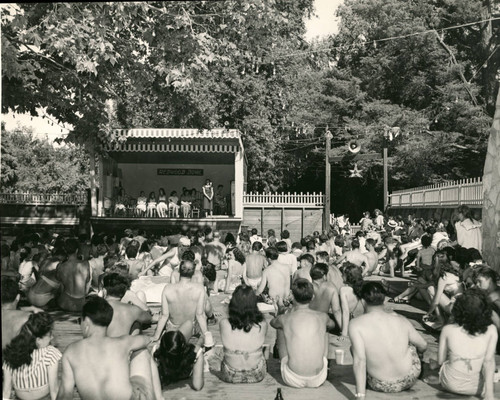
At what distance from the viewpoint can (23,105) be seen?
13.2m

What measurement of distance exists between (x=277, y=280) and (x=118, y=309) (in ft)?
12.1

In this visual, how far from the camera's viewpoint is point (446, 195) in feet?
72.7

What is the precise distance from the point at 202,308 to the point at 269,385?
1630 millimetres

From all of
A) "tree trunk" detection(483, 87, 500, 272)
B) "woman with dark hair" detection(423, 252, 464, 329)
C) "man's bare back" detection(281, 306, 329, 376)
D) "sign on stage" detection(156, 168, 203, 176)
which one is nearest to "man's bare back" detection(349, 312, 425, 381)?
"man's bare back" detection(281, 306, 329, 376)

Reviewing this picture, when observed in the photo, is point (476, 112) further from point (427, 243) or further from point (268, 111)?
point (427, 243)

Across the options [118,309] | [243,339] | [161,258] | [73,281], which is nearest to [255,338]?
[243,339]

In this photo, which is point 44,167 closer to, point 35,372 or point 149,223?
point 149,223

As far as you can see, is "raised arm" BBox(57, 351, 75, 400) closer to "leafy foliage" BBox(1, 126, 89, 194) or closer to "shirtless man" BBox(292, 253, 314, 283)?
"shirtless man" BBox(292, 253, 314, 283)

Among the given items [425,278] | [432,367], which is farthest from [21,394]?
[425,278]

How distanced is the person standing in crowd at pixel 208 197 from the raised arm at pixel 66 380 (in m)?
19.1

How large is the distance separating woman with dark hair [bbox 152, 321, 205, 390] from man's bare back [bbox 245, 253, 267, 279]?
5.85 meters

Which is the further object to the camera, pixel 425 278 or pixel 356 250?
pixel 356 250

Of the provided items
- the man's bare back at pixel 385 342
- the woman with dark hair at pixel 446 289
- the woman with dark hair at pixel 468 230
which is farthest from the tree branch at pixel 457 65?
the man's bare back at pixel 385 342

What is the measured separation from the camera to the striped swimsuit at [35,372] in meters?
5.16
